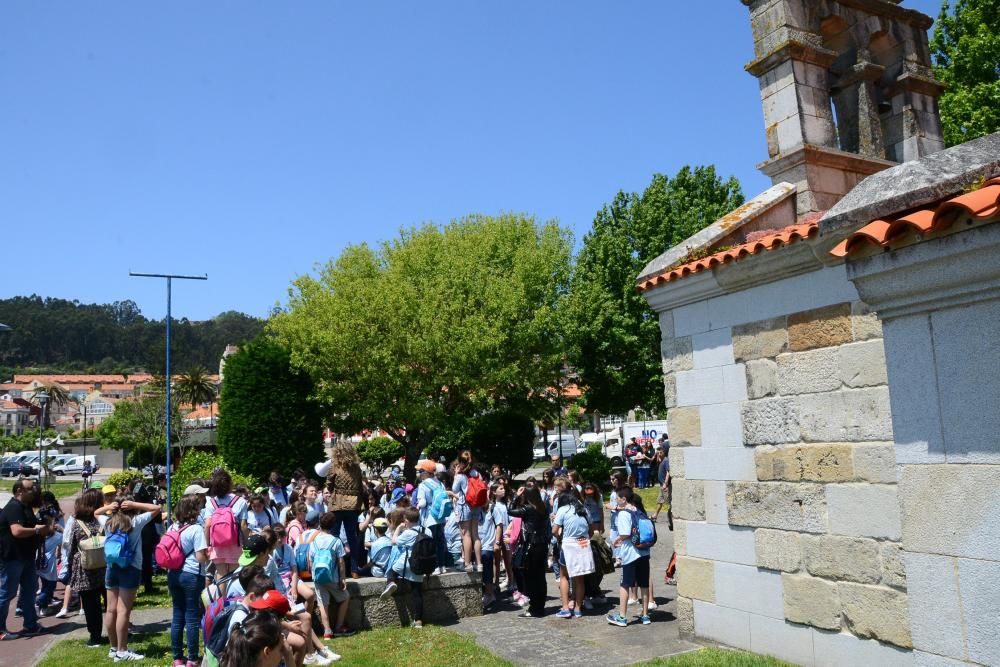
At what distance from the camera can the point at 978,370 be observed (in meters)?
2.93

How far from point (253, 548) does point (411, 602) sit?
3532mm

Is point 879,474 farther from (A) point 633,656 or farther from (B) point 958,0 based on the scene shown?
(B) point 958,0

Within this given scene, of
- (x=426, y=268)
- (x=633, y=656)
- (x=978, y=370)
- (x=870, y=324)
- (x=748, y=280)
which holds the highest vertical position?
(x=426, y=268)

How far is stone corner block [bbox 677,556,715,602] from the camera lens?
7098mm

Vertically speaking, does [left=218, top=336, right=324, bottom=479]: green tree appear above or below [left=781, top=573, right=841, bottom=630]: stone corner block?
above

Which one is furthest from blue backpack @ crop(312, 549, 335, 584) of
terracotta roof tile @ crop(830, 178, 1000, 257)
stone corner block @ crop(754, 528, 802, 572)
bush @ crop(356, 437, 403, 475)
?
bush @ crop(356, 437, 403, 475)

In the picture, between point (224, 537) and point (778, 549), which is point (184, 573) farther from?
point (778, 549)

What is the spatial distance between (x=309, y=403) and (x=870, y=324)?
2153 cm

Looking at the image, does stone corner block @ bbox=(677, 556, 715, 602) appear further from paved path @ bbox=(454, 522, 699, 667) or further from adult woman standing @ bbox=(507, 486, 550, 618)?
adult woman standing @ bbox=(507, 486, 550, 618)

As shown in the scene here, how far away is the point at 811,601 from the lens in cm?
604

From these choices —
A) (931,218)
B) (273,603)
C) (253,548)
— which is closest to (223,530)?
(253,548)

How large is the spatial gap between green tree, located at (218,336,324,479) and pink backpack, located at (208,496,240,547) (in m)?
16.5

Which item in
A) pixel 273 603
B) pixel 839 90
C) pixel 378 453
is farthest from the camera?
pixel 378 453

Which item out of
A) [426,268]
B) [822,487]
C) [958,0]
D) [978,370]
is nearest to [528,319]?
[426,268]
